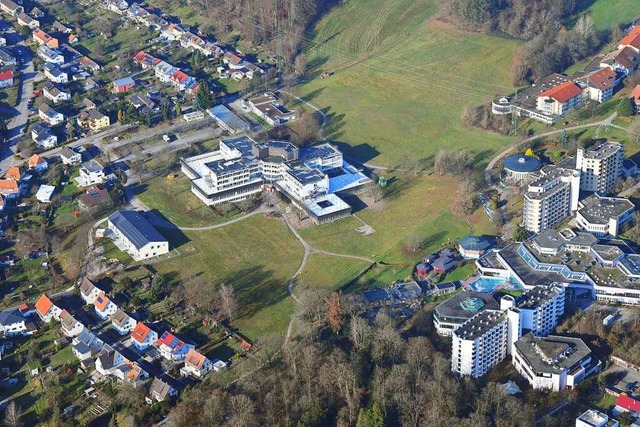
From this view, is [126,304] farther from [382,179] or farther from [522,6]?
[522,6]

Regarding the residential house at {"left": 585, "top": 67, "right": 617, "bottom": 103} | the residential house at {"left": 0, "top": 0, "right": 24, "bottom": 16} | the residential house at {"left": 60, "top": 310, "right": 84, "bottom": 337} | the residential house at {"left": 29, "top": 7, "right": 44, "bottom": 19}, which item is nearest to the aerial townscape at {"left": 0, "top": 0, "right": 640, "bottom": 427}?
the residential house at {"left": 60, "top": 310, "right": 84, "bottom": 337}

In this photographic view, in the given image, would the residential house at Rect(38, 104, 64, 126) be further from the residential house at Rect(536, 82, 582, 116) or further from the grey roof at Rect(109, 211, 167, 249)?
the residential house at Rect(536, 82, 582, 116)

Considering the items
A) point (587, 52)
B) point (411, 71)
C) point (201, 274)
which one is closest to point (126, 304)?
point (201, 274)

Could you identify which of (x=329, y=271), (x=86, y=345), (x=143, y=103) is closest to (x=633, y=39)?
(x=329, y=271)

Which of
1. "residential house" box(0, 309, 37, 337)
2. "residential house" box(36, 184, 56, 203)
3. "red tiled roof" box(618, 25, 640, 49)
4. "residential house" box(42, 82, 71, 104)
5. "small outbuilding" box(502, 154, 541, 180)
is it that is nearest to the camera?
"residential house" box(0, 309, 37, 337)

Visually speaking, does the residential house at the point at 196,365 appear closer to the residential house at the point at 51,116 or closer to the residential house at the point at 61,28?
the residential house at the point at 51,116

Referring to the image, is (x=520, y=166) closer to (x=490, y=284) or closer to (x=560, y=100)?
(x=560, y=100)

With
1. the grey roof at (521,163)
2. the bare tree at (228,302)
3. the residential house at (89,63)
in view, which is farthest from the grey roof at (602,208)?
the residential house at (89,63)
